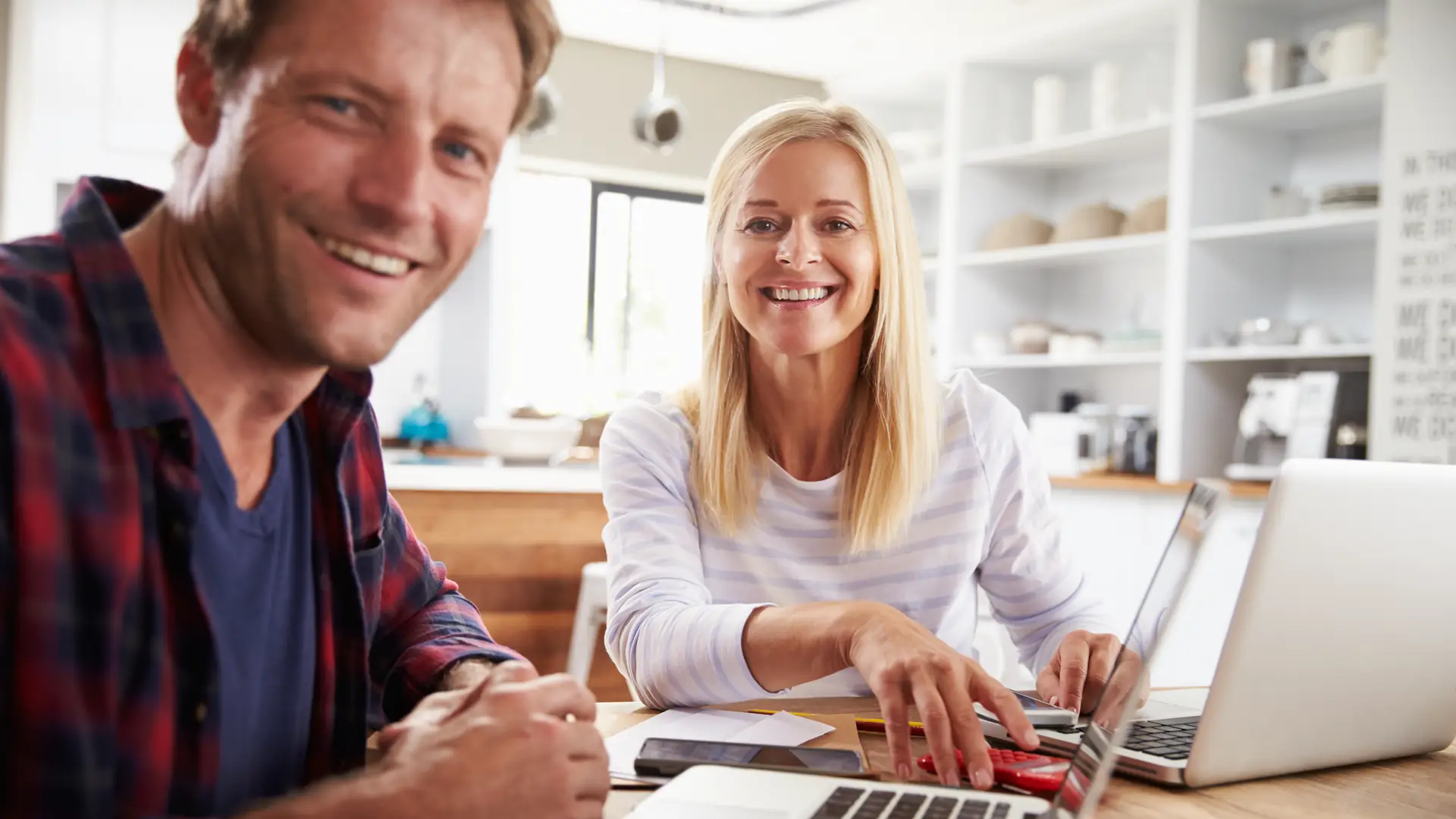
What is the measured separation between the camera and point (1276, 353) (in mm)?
3963

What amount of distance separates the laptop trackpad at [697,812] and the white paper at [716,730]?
5.5 inches

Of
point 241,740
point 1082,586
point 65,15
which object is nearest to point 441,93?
point 241,740

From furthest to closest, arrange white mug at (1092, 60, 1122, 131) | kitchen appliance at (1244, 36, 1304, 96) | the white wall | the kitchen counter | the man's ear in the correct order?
white mug at (1092, 60, 1122, 131) → kitchen appliance at (1244, 36, 1304, 96) → the white wall → the kitchen counter → the man's ear

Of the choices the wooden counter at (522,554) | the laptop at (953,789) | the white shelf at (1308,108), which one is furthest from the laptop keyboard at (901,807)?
the white shelf at (1308,108)

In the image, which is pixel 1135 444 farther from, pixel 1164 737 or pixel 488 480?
pixel 1164 737

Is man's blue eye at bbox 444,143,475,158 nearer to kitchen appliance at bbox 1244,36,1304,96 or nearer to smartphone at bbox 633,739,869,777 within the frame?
smartphone at bbox 633,739,869,777

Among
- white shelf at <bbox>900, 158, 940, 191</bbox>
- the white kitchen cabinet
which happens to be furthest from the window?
the white kitchen cabinet

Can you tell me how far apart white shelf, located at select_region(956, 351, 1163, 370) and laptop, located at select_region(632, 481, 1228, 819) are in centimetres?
385

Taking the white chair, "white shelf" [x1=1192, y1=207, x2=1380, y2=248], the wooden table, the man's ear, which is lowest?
the white chair

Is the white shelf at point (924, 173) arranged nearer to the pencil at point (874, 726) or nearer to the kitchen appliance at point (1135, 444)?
the kitchen appliance at point (1135, 444)

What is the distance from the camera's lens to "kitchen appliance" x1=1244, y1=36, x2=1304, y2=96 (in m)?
4.10

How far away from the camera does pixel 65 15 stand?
459 cm

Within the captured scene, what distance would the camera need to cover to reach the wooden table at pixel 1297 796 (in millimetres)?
912

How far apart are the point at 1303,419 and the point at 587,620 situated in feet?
7.97
